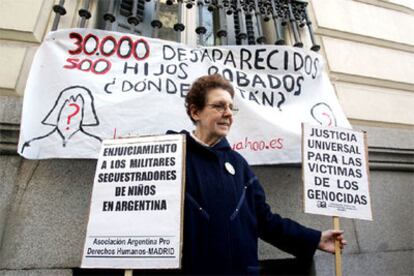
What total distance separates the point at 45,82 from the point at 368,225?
3.47m

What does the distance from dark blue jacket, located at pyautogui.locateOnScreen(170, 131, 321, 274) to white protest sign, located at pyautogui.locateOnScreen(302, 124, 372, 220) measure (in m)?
0.39

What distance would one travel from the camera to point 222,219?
174 centimetres

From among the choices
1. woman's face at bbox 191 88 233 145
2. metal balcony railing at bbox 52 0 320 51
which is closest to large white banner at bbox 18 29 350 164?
metal balcony railing at bbox 52 0 320 51

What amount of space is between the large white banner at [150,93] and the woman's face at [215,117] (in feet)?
2.24

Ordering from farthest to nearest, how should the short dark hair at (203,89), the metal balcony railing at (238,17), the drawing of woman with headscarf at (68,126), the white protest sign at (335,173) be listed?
the metal balcony railing at (238,17)
the drawing of woman with headscarf at (68,126)
the white protest sign at (335,173)
the short dark hair at (203,89)

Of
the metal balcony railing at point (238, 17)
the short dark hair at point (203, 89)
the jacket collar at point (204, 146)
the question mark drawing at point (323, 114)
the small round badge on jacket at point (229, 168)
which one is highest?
the metal balcony railing at point (238, 17)

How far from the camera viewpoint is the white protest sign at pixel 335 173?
2.37m

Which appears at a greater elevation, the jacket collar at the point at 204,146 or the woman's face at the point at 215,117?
the woman's face at the point at 215,117

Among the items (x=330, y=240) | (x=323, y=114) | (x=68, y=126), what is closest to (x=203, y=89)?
(x=68, y=126)

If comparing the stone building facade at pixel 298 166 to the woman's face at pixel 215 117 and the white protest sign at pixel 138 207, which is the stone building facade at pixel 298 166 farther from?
the woman's face at pixel 215 117

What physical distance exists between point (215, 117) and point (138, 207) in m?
0.75

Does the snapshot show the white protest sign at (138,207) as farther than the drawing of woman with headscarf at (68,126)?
No

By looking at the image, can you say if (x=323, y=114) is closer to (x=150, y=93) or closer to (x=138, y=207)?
(x=150, y=93)

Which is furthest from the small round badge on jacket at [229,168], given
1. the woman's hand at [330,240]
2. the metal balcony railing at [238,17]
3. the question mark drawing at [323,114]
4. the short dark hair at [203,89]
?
the metal balcony railing at [238,17]
